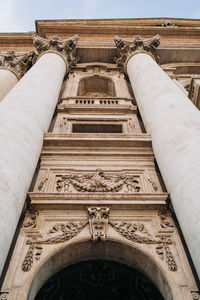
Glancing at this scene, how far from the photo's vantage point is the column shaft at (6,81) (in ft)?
32.7

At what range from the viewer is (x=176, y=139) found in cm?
542

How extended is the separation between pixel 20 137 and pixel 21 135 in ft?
0.25

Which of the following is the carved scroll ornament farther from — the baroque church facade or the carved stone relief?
the carved stone relief

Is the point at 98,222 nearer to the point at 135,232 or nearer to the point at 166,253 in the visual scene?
the point at 135,232

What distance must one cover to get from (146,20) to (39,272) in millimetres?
19422

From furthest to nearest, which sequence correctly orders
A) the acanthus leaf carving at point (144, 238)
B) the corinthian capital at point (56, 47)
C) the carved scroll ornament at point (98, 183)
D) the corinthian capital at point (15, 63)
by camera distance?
1. the corinthian capital at point (56, 47)
2. the corinthian capital at point (15, 63)
3. the carved scroll ornament at point (98, 183)
4. the acanthus leaf carving at point (144, 238)

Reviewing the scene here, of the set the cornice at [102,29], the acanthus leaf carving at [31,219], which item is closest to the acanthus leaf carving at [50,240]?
the acanthus leaf carving at [31,219]

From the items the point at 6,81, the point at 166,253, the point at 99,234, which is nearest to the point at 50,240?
the point at 99,234

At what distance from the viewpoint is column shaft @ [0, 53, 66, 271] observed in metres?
4.04

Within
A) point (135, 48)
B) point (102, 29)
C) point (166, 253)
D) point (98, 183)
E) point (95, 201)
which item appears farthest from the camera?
point (102, 29)

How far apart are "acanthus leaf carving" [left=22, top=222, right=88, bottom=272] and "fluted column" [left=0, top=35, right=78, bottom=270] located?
0.49 m

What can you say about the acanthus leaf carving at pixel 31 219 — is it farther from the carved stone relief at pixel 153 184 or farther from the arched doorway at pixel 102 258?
the carved stone relief at pixel 153 184

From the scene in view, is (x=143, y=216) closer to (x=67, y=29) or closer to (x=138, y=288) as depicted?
(x=138, y=288)

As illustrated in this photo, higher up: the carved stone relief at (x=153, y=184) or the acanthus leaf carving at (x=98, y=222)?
the carved stone relief at (x=153, y=184)
